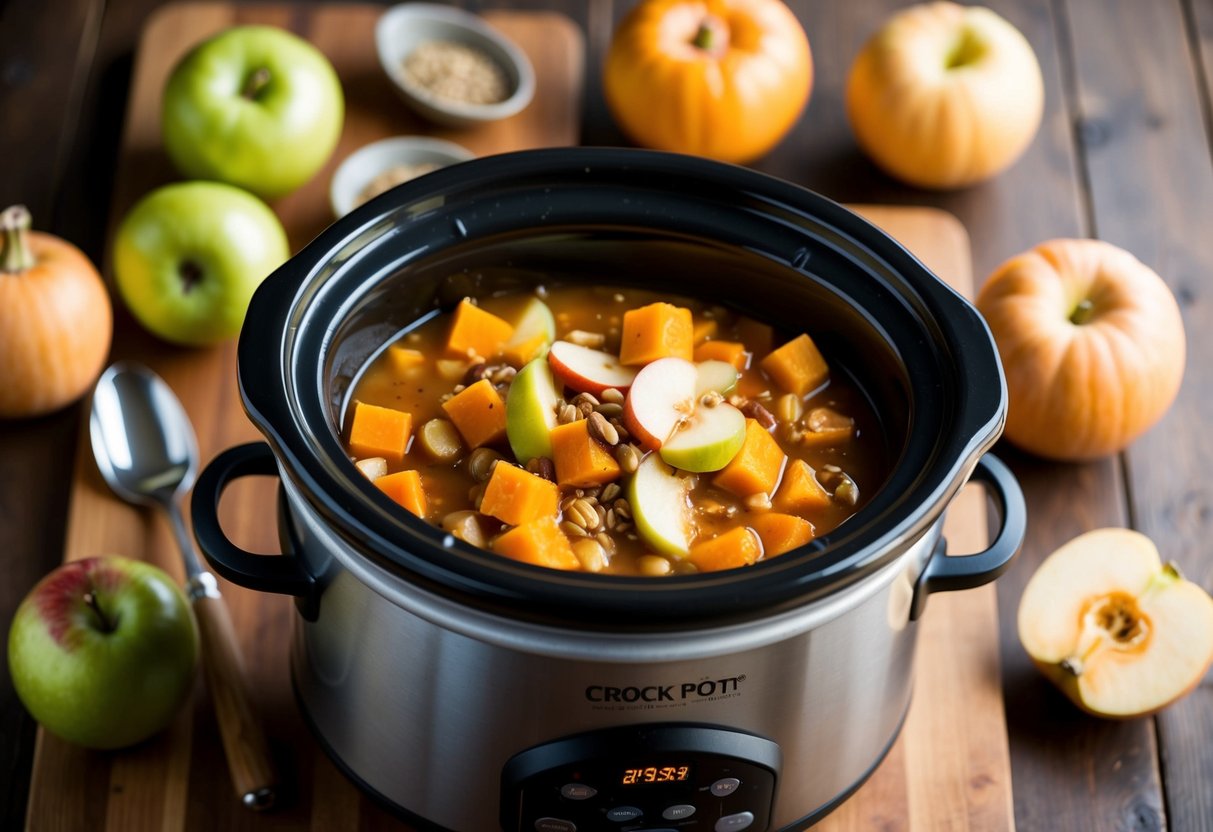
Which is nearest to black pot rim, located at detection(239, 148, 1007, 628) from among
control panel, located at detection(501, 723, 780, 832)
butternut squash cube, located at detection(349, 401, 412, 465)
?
butternut squash cube, located at detection(349, 401, 412, 465)

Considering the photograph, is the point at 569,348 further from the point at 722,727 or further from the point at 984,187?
the point at 984,187

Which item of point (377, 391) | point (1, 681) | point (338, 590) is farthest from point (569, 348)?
point (1, 681)

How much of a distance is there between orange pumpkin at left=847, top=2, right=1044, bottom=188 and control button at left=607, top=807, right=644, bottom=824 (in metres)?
1.58

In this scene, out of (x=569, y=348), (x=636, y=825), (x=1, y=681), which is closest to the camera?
(x=636, y=825)

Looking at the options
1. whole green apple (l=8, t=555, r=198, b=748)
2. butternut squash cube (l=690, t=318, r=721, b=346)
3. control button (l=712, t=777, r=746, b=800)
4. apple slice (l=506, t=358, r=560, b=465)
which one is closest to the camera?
control button (l=712, t=777, r=746, b=800)

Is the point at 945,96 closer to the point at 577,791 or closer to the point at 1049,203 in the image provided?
the point at 1049,203

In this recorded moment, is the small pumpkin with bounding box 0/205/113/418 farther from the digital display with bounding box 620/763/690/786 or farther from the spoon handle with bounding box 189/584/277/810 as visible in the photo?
the digital display with bounding box 620/763/690/786

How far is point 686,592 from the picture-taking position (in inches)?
55.4

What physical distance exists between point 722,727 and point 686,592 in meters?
0.26

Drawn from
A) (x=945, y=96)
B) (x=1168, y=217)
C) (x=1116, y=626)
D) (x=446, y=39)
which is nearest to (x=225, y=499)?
(x=446, y=39)

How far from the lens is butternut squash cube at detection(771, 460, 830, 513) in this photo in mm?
1773

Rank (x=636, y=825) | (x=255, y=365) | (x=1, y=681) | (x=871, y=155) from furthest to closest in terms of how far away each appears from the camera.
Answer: (x=871, y=155)
(x=1, y=681)
(x=636, y=825)
(x=255, y=365)

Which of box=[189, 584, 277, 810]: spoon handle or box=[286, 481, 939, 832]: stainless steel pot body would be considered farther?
box=[189, 584, 277, 810]: spoon handle

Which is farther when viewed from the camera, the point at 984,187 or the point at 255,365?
the point at 984,187
